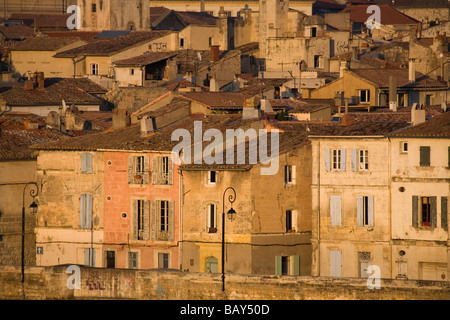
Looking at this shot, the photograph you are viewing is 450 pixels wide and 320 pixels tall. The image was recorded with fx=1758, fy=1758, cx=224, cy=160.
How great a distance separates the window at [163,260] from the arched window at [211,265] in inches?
84.2

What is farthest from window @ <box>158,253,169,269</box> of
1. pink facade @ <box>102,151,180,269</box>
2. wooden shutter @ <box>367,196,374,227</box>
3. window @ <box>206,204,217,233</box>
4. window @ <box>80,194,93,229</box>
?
wooden shutter @ <box>367,196,374,227</box>

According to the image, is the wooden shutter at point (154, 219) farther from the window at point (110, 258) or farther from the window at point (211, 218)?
the window at point (211, 218)

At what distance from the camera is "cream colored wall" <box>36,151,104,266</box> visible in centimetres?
6806

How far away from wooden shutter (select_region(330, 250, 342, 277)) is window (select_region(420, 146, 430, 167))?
14.9ft

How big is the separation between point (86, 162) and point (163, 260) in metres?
5.30

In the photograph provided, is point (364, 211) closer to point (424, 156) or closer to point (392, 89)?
point (424, 156)

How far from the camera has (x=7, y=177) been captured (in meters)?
71.1

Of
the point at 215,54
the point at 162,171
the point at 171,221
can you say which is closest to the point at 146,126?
the point at 162,171

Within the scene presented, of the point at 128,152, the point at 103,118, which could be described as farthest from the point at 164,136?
the point at 103,118

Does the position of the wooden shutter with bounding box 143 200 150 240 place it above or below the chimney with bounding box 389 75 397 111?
below

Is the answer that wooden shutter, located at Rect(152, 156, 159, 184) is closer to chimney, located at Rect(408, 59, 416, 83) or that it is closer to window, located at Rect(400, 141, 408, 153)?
window, located at Rect(400, 141, 408, 153)

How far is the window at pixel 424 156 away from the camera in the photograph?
62000mm

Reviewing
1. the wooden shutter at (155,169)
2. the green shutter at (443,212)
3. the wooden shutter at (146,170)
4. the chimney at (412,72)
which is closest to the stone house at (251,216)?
the wooden shutter at (155,169)
